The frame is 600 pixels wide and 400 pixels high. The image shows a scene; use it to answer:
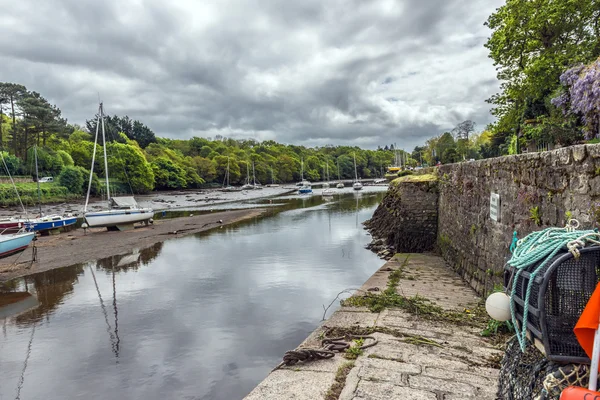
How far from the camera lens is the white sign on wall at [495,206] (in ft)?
20.5

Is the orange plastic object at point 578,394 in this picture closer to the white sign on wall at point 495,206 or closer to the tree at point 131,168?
the white sign on wall at point 495,206

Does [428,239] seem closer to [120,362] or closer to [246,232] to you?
[120,362]

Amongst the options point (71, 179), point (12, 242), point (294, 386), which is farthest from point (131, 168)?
point (294, 386)

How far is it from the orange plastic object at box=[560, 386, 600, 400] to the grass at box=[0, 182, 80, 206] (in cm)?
5330

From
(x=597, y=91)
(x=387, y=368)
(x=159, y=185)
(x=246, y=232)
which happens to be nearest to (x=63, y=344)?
(x=387, y=368)

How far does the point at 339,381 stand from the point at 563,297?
253cm

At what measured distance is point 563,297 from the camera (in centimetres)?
206

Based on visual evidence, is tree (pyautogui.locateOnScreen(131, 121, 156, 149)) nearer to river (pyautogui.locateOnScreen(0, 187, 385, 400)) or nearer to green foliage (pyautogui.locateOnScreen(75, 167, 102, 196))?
green foliage (pyautogui.locateOnScreen(75, 167, 102, 196))

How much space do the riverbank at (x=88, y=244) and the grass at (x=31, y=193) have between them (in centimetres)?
2446

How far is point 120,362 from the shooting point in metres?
7.08

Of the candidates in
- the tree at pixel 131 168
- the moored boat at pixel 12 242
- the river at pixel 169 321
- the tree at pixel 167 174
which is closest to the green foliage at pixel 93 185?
the tree at pixel 131 168

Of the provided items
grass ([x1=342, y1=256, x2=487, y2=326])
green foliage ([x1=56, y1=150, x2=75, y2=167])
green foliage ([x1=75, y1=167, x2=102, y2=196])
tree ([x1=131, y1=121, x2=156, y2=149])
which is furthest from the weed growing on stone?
tree ([x1=131, y1=121, x2=156, y2=149])

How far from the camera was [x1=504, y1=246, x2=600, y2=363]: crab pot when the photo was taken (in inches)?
79.4

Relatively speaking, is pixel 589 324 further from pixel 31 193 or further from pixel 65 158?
pixel 65 158
